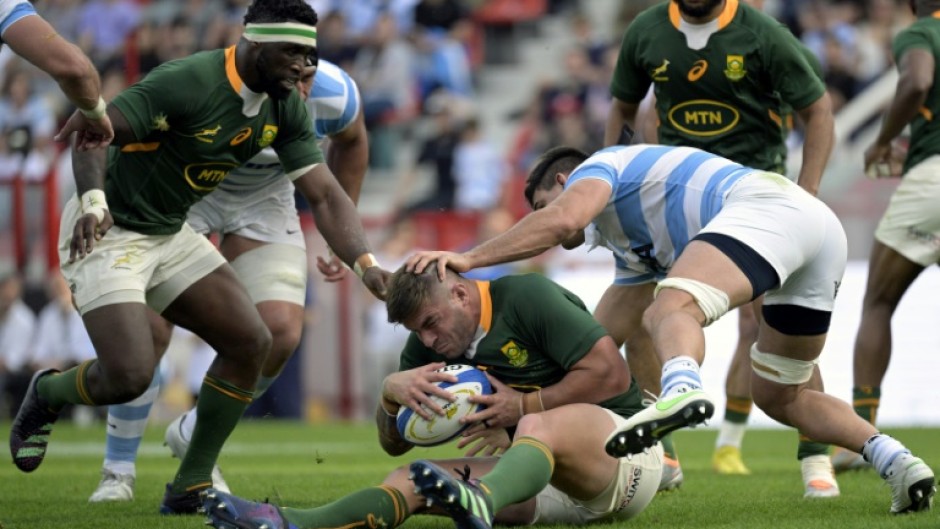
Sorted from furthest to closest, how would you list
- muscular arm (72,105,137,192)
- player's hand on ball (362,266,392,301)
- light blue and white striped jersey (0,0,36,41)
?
player's hand on ball (362,266,392,301), muscular arm (72,105,137,192), light blue and white striped jersey (0,0,36,41)

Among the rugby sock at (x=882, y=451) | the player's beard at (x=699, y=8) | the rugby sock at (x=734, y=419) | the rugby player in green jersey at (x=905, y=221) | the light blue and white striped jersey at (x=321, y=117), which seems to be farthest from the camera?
the rugby sock at (x=734, y=419)

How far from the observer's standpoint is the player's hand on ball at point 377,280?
6.45m

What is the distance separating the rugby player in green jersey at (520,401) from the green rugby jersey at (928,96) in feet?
12.2

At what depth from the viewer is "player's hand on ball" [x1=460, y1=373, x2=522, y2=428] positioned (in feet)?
17.7

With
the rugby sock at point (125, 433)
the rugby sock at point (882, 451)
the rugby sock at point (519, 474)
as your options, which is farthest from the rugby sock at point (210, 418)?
the rugby sock at point (882, 451)

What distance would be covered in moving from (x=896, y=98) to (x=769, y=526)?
3.80 metres

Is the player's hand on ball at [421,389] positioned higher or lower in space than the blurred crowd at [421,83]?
higher

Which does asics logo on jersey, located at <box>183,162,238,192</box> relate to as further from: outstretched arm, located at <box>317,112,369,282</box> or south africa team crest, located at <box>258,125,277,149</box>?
outstretched arm, located at <box>317,112,369,282</box>

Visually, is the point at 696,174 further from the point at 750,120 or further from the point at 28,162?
the point at 28,162

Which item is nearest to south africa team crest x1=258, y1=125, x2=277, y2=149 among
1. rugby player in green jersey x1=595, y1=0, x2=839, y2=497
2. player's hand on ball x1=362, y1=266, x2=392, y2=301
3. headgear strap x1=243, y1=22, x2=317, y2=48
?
headgear strap x1=243, y1=22, x2=317, y2=48

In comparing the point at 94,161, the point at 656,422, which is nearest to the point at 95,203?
the point at 94,161

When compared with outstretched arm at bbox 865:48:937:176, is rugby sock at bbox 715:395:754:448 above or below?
below

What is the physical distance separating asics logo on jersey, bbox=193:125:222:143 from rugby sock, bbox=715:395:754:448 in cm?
385

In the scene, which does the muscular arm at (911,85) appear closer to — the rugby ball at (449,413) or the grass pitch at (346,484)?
the grass pitch at (346,484)
